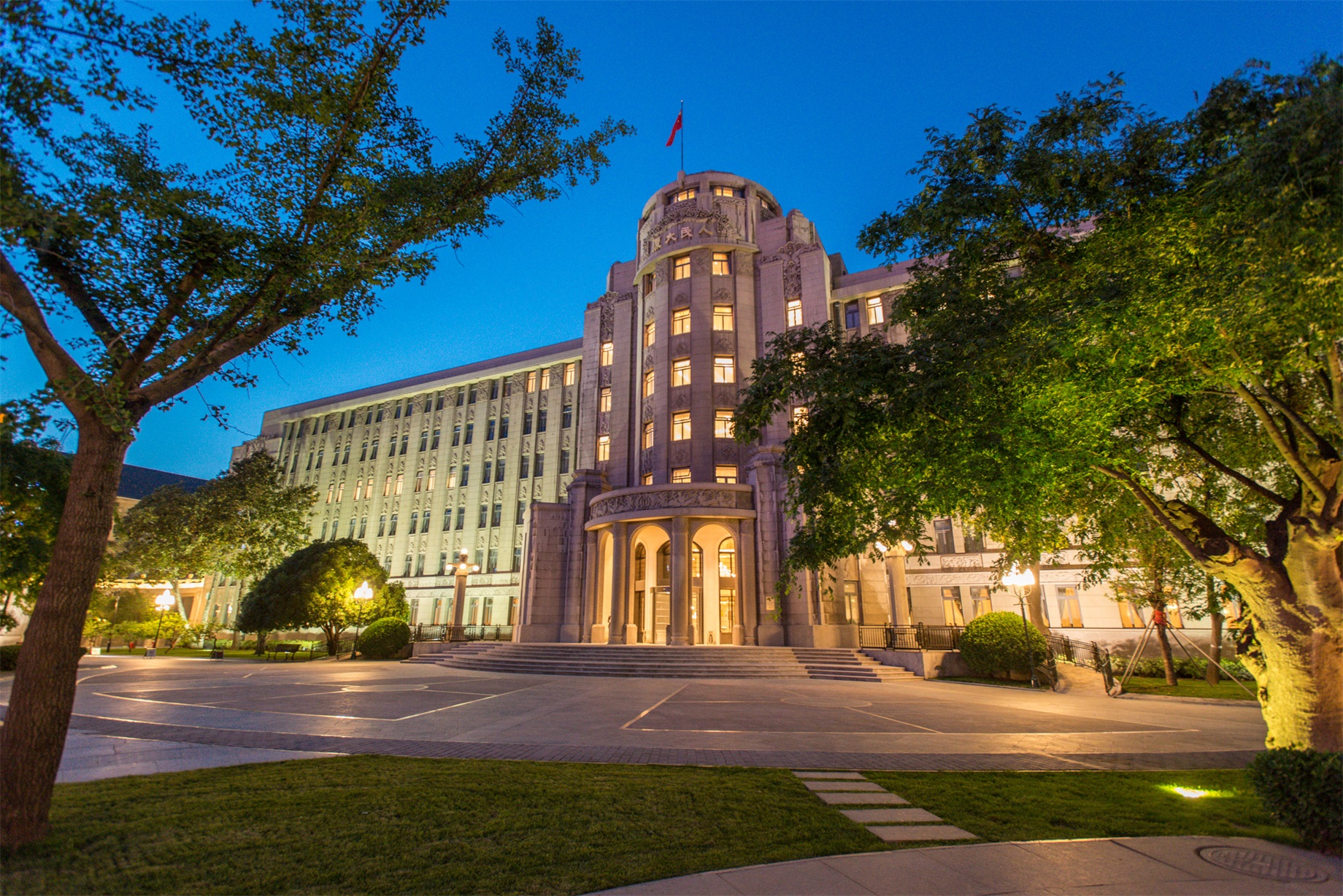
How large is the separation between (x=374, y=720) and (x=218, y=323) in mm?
8483

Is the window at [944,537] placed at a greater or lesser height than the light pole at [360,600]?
greater

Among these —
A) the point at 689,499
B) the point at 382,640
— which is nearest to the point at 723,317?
the point at 689,499

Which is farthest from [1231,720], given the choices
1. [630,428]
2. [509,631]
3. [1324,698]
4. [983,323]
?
[509,631]

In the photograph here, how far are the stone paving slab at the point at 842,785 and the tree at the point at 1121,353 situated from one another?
357 centimetres

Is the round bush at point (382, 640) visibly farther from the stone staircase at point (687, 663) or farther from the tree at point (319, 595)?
the stone staircase at point (687, 663)

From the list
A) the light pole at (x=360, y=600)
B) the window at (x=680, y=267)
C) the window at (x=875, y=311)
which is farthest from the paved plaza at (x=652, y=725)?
the window at (x=680, y=267)

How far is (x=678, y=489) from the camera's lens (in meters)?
31.6

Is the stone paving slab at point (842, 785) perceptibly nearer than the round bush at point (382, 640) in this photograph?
Yes

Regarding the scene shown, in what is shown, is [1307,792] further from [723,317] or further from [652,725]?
[723,317]

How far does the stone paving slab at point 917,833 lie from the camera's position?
5.28 metres

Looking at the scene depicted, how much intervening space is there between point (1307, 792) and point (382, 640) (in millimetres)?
35754

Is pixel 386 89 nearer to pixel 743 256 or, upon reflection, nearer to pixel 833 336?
pixel 833 336

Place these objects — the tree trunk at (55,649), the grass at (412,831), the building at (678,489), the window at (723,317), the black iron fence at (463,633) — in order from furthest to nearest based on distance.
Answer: the window at (723,317), the black iron fence at (463,633), the building at (678,489), the tree trunk at (55,649), the grass at (412,831)

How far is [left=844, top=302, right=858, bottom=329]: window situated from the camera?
134 feet
